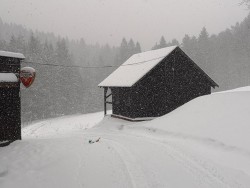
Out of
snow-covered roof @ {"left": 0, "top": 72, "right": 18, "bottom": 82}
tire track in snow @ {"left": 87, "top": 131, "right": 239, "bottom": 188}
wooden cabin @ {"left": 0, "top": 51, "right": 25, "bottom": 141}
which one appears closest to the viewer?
tire track in snow @ {"left": 87, "top": 131, "right": 239, "bottom": 188}

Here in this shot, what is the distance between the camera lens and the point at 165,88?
2431 centimetres

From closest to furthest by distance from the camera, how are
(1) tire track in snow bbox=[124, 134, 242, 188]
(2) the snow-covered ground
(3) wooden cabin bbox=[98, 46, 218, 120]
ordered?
(1) tire track in snow bbox=[124, 134, 242, 188], (2) the snow-covered ground, (3) wooden cabin bbox=[98, 46, 218, 120]

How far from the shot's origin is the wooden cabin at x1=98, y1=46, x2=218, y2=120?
2339 cm

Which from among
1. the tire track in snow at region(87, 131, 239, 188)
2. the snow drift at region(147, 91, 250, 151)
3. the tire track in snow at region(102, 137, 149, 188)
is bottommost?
the tire track in snow at region(102, 137, 149, 188)

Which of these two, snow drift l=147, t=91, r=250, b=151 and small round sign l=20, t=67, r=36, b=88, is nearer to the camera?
snow drift l=147, t=91, r=250, b=151

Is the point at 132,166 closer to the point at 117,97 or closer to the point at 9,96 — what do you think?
the point at 9,96

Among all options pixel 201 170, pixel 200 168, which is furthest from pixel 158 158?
pixel 201 170

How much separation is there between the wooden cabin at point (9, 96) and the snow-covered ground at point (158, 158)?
2.77 feet

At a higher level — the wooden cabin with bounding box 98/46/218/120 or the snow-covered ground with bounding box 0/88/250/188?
the wooden cabin with bounding box 98/46/218/120

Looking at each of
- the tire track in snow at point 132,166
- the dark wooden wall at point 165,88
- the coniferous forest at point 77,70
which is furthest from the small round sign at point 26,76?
the coniferous forest at point 77,70

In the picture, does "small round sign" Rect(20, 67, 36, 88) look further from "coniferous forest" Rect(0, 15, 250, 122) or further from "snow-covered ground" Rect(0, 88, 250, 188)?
"coniferous forest" Rect(0, 15, 250, 122)

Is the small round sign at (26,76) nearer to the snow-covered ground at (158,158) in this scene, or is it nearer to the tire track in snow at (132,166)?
the snow-covered ground at (158,158)

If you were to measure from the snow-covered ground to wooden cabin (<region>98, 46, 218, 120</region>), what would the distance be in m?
7.24

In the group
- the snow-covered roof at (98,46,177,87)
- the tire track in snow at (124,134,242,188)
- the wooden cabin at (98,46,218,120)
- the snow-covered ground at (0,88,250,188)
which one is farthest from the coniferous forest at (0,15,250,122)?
the tire track in snow at (124,134,242,188)
